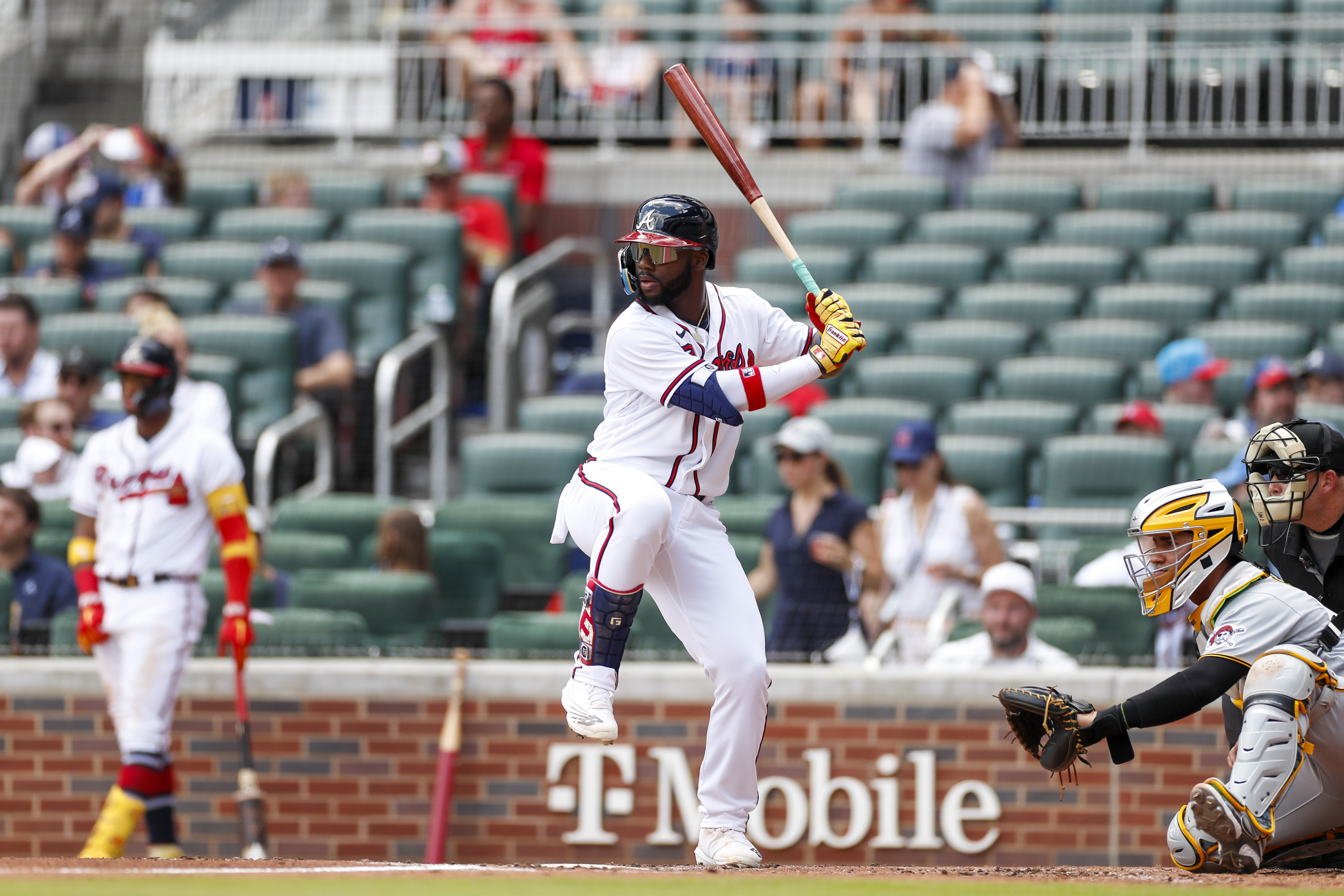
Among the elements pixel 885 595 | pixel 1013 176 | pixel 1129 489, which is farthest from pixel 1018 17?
pixel 885 595

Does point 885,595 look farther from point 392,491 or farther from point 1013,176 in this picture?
point 1013,176

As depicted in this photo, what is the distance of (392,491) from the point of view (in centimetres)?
877

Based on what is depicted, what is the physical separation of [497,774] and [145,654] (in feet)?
4.38

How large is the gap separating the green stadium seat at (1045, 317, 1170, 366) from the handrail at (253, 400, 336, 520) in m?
3.63

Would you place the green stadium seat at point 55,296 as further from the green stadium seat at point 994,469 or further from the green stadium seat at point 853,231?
the green stadium seat at point 994,469

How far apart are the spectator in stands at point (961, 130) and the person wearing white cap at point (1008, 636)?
443 cm

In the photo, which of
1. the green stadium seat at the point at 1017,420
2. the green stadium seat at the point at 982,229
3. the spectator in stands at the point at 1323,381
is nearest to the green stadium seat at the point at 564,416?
the green stadium seat at the point at 1017,420

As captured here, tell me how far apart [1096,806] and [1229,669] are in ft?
7.33

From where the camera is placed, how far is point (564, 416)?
8.17 meters

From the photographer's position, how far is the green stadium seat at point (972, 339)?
8.65m

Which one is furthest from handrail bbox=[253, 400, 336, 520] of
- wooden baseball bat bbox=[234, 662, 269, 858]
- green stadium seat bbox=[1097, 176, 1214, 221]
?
green stadium seat bbox=[1097, 176, 1214, 221]

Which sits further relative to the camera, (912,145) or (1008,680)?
(912,145)

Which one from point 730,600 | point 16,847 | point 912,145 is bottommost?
point 16,847

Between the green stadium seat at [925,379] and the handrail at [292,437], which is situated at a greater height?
the green stadium seat at [925,379]
